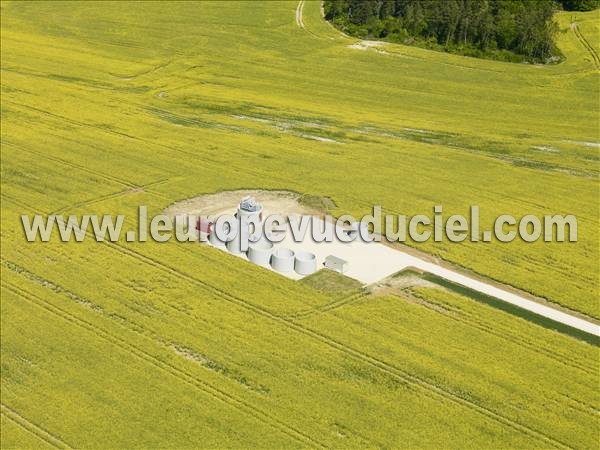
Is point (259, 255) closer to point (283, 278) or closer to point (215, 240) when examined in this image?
point (283, 278)

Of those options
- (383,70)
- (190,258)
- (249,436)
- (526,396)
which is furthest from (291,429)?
(383,70)

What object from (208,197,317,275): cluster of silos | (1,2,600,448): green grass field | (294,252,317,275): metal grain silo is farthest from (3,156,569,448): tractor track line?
(294,252,317,275): metal grain silo

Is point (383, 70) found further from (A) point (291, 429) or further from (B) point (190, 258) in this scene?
(A) point (291, 429)

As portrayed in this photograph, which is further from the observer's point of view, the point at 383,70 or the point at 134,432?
the point at 383,70

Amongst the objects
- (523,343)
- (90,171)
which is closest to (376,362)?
(523,343)

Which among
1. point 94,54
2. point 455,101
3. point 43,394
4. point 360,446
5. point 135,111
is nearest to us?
point 360,446

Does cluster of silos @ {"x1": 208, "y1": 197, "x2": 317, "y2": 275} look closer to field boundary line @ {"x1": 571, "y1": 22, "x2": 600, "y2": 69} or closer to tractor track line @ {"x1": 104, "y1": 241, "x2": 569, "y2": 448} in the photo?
tractor track line @ {"x1": 104, "y1": 241, "x2": 569, "y2": 448}

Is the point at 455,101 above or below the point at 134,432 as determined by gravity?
above
